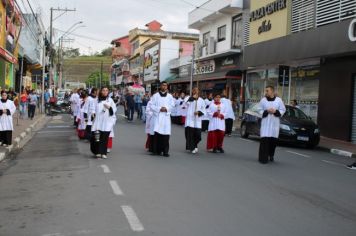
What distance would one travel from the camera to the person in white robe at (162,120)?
1347cm

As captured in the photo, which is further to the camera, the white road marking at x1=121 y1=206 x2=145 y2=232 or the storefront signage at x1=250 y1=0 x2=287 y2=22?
the storefront signage at x1=250 y1=0 x2=287 y2=22

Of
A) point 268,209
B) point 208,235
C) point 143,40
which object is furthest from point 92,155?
point 143,40

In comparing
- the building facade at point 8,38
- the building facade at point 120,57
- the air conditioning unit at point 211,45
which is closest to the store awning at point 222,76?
the air conditioning unit at point 211,45

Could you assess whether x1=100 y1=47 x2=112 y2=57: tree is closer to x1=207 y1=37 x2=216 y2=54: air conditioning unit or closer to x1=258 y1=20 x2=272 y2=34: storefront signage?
x1=207 y1=37 x2=216 y2=54: air conditioning unit

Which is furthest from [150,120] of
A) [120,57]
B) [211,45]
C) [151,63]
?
[120,57]

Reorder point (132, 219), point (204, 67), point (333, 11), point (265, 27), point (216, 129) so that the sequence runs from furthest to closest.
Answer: point (204, 67) < point (265, 27) < point (333, 11) < point (216, 129) < point (132, 219)

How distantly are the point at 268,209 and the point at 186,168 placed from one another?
3.96m

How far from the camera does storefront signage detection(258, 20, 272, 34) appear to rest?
28.7 metres

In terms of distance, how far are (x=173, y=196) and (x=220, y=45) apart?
30.9 metres

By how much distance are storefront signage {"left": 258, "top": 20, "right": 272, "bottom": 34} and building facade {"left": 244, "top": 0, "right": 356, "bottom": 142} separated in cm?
2

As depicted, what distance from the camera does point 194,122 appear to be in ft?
48.3

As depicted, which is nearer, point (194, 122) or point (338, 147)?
point (194, 122)

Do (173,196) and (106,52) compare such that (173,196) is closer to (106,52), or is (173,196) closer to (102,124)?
(102,124)

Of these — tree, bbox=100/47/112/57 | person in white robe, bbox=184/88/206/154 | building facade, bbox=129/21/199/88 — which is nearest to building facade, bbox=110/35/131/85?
building facade, bbox=129/21/199/88
